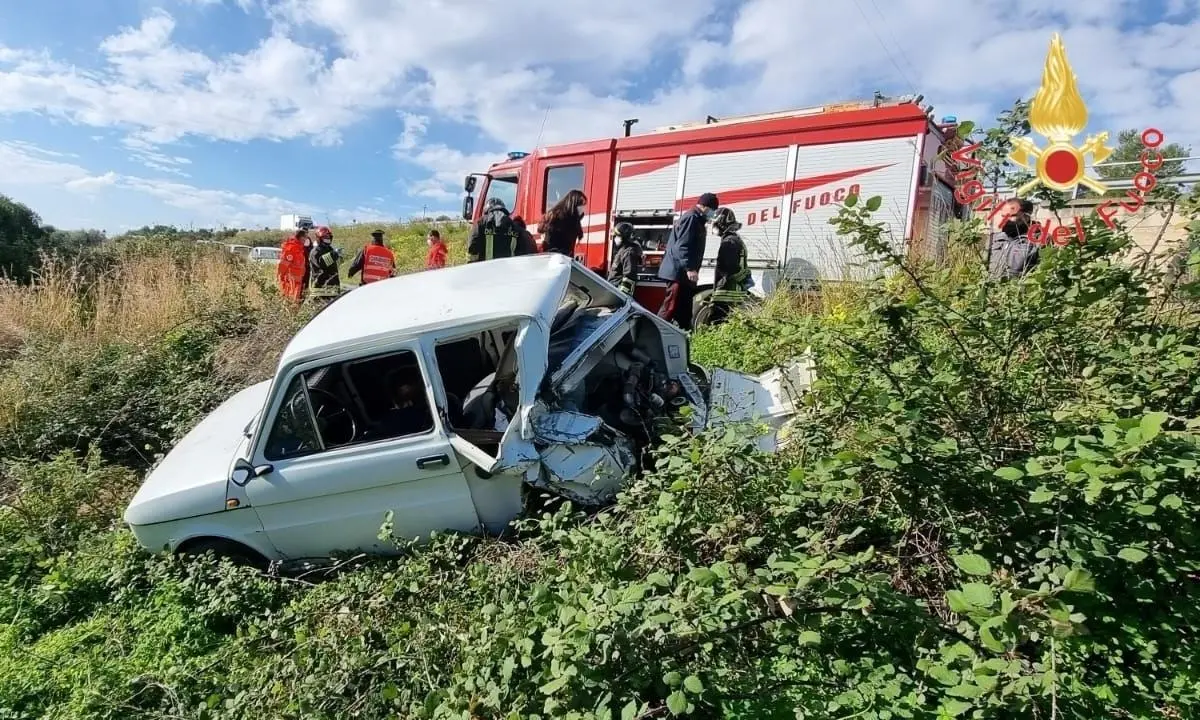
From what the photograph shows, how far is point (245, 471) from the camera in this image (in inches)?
137

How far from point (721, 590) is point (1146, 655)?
1152mm

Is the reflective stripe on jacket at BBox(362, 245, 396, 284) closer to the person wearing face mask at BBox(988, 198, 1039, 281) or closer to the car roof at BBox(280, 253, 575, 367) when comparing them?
the car roof at BBox(280, 253, 575, 367)

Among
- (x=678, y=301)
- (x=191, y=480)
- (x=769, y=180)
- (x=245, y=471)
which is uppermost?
(x=769, y=180)

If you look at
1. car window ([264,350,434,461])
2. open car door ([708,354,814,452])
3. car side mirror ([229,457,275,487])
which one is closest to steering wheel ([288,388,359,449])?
car window ([264,350,434,461])

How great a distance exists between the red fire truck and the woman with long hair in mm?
1176

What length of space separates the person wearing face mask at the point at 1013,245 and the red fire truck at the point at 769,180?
53.2 inches

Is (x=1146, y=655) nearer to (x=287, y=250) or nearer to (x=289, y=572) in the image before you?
(x=289, y=572)

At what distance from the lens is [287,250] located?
368 inches

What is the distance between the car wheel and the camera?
12.1 ft

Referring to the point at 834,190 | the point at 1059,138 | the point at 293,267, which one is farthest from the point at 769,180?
the point at 293,267

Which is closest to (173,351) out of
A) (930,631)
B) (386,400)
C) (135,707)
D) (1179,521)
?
(386,400)

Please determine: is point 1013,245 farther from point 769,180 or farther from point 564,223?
point 769,180

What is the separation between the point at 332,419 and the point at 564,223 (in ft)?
14.6

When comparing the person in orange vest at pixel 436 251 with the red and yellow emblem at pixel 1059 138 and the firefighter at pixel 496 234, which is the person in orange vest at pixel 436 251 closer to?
the firefighter at pixel 496 234
